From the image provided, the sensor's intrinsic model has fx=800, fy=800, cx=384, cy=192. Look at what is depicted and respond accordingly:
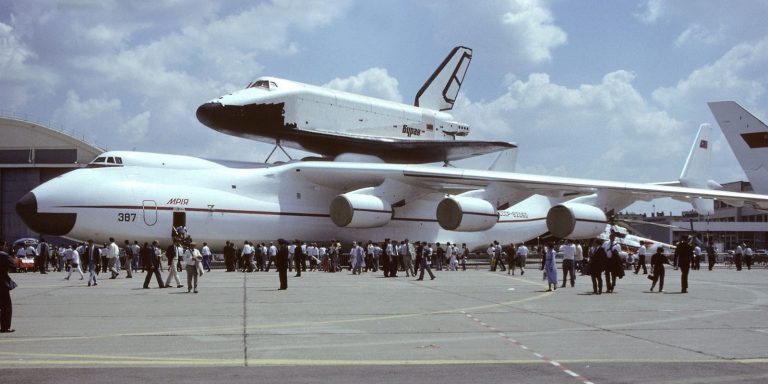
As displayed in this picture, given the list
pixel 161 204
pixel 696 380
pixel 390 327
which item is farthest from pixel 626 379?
pixel 161 204

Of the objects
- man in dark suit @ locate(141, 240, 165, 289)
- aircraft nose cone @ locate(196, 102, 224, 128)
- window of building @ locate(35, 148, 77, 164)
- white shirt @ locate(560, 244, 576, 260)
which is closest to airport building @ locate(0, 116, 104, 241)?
window of building @ locate(35, 148, 77, 164)

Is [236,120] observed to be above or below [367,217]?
above

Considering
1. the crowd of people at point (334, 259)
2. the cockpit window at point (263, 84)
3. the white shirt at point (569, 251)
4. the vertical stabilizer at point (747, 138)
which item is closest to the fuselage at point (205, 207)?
the crowd of people at point (334, 259)

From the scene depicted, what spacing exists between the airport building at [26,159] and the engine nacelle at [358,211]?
2879cm

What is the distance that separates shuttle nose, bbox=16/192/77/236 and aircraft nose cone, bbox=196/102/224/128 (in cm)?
766

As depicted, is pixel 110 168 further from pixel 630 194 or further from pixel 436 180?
pixel 630 194

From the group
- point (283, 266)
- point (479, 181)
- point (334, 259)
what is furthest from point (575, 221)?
point (283, 266)

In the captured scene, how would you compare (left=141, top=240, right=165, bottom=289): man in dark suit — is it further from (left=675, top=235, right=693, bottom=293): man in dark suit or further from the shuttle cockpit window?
(left=675, top=235, right=693, bottom=293): man in dark suit

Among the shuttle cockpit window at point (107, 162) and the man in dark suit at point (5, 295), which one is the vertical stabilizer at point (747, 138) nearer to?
the man in dark suit at point (5, 295)

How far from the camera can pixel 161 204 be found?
25672 millimetres

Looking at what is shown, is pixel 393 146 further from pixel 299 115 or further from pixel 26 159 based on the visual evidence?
pixel 26 159

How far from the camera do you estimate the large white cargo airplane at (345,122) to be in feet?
101

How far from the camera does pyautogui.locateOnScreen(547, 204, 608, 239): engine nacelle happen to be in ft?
92.6

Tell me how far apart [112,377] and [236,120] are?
2393 centimetres
